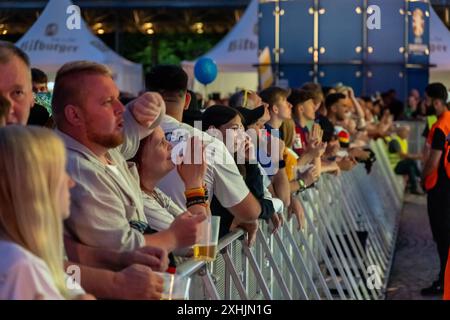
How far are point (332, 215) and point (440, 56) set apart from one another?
1382 centimetres

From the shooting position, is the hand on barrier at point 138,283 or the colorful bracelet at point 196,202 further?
the colorful bracelet at point 196,202

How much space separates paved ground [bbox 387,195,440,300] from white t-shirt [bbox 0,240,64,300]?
23.5 feet

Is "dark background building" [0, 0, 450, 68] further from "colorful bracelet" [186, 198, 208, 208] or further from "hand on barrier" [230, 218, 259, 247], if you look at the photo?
"colorful bracelet" [186, 198, 208, 208]

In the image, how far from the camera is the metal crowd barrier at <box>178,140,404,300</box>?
16.9 ft

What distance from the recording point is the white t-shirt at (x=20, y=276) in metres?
2.80

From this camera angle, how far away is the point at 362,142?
13.5 meters

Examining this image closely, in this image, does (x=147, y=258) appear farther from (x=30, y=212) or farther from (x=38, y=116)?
(x=38, y=116)

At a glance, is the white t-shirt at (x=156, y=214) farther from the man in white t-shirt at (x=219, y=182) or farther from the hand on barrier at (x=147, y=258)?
the hand on barrier at (x=147, y=258)

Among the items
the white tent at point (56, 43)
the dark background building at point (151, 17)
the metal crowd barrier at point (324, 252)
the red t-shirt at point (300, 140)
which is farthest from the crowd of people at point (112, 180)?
the dark background building at point (151, 17)

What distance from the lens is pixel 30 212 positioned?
286 cm

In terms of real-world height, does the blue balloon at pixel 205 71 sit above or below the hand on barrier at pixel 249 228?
above

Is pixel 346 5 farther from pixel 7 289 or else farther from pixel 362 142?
pixel 7 289

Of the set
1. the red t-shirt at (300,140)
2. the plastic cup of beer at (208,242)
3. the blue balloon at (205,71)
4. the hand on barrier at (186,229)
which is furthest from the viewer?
the blue balloon at (205,71)
